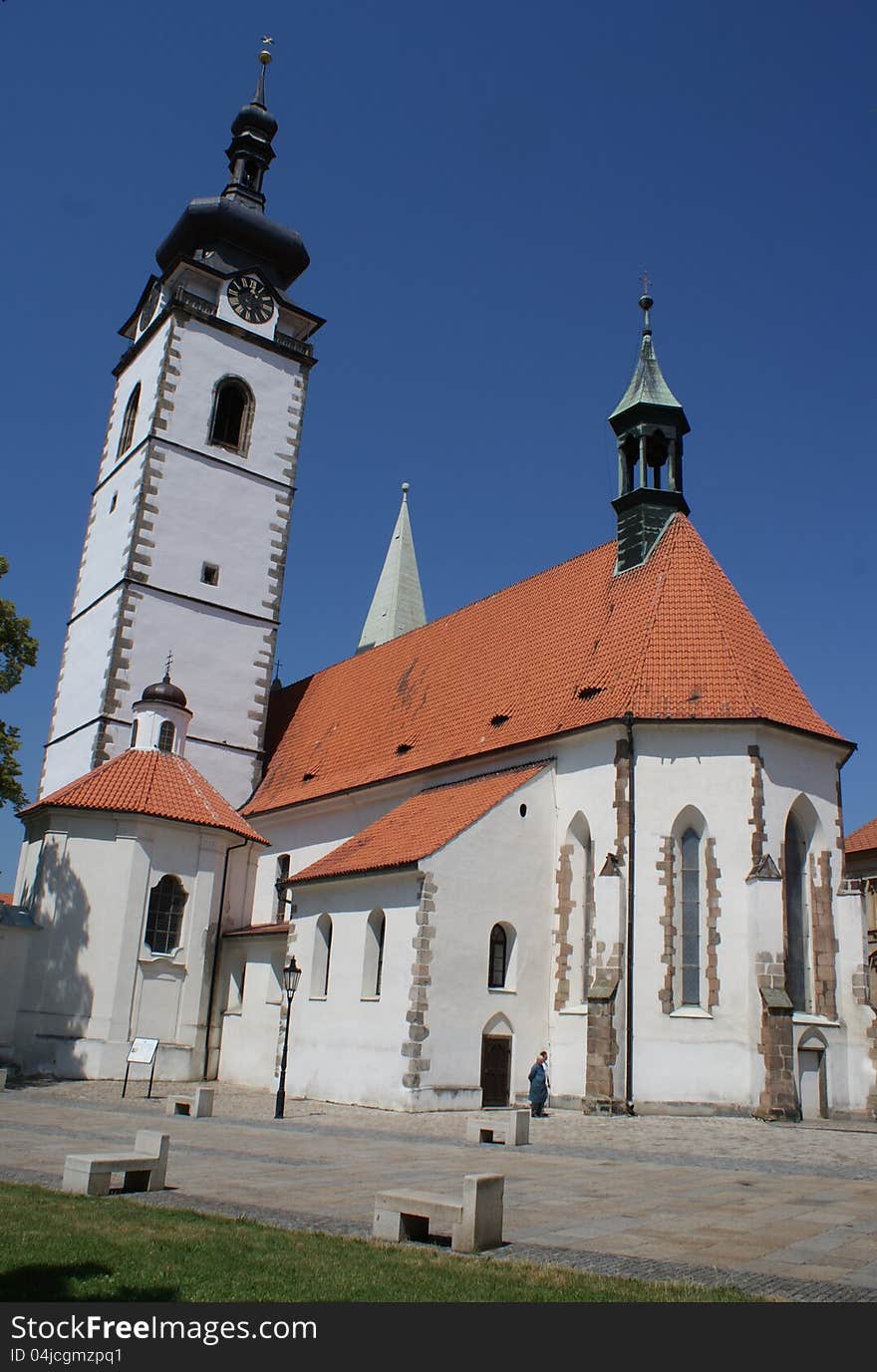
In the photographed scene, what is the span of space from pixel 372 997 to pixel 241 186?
89.6ft

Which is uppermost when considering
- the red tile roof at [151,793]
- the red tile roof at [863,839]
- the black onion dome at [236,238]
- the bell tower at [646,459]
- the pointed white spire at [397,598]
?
the black onion dome at [236,238]

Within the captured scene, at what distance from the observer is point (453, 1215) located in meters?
7.04

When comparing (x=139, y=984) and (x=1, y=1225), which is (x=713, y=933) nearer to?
(x=139, y=984)

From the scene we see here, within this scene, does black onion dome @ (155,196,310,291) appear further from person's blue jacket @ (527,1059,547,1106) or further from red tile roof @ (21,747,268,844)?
person's blue jacket @ (527,1059,547,1106)

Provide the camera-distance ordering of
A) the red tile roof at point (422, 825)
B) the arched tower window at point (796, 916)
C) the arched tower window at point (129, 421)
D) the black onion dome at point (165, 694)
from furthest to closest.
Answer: the arched tower window at point (129, 421) → the black onion dome at point (165, 694) → the red tile roof at point (422, 825) → the arched tower window at point (796, 916)

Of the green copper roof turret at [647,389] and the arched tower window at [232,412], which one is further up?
the arched tower window at [232,412]

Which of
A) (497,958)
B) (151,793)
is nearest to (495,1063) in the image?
(497,958)

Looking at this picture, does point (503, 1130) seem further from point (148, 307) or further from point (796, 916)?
point (148, 307)

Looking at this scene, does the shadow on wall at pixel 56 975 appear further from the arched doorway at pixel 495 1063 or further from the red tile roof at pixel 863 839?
the red tile roof at pixel 863 839

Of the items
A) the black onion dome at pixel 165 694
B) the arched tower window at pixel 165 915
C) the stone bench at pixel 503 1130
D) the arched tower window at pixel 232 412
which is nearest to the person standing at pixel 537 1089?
the stone bench at pixel 503 1130

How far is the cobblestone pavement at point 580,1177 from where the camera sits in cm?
687

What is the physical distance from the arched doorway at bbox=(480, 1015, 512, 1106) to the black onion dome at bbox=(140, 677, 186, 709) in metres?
13.3

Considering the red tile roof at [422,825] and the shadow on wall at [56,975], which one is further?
the shadow on wall at [56,975]

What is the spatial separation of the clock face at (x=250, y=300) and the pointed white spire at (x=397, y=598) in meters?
13.1
